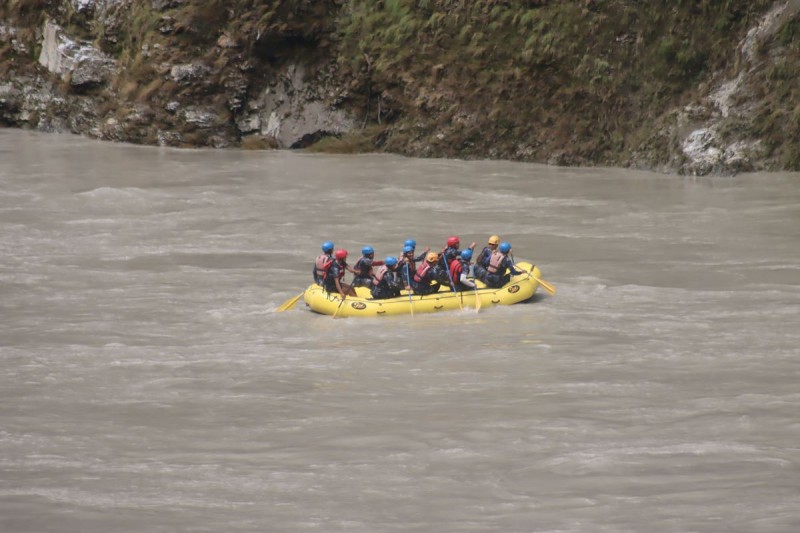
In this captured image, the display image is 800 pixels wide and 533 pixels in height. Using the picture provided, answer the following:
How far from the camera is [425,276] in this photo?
16953 mm

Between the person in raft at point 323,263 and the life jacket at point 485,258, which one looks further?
the life jacket at point 485,258

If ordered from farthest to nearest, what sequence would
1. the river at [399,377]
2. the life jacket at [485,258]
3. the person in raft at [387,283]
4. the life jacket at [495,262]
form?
the life jacket at [485,258] < the life jacket at [495,262] < the person in raft at [387,283] < the river at [399,377]

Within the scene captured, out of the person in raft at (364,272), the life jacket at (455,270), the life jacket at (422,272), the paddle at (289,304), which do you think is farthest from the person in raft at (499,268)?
the paddle at (289,304)

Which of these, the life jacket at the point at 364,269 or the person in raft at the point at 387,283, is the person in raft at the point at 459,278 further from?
the life jacket at the point at 364,269

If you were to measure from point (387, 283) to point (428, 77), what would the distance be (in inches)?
711

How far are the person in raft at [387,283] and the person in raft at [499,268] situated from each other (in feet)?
4.48

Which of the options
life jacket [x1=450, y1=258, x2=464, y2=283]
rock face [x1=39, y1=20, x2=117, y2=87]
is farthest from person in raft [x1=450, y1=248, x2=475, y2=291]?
rock face [x1=39, y1=20, x2=117, y2=87]

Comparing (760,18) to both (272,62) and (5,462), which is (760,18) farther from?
(5,462)

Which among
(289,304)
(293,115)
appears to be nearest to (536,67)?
(293,115)

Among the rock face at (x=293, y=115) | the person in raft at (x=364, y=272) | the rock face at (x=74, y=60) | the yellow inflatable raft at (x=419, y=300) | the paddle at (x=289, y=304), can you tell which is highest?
the rock face at (x=74, y=60)

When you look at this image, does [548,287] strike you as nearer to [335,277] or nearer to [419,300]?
[419,300]

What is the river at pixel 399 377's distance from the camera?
32.4 ft

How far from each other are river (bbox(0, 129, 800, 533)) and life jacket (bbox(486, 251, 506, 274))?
0.68m

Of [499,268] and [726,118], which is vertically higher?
[726,118]
